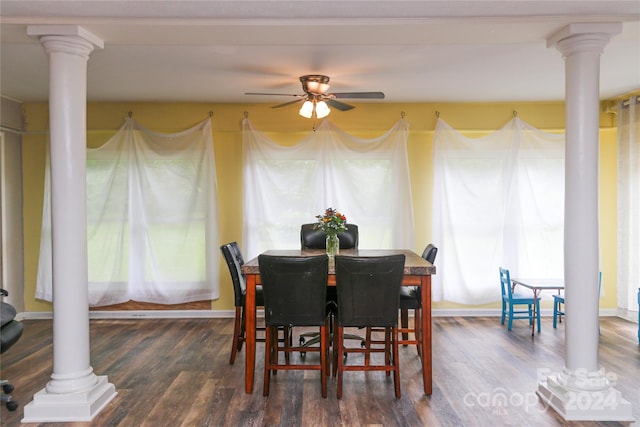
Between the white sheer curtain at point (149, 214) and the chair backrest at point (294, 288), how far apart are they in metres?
2.51

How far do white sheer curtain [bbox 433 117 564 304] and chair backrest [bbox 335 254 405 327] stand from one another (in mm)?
2546

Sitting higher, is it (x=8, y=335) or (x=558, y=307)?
(x=8, y=335)

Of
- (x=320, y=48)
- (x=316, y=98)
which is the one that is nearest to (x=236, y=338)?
(x=316, y=98)

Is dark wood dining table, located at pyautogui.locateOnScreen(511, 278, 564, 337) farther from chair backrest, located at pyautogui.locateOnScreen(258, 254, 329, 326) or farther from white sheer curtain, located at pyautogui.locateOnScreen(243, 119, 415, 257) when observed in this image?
chair backrest, located at pyautogui.locateOnScreen(258, 254, 329, 326)

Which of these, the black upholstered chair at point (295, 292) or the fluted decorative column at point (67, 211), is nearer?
the fluted decorative column at point (67, 211)

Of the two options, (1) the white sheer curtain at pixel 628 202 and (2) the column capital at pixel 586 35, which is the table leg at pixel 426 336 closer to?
(2) the column capital at pixel 586 35

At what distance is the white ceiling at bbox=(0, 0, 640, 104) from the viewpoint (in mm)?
2740

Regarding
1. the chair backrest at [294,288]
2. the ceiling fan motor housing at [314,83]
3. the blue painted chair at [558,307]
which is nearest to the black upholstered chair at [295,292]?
the chair backrest at [294,288]

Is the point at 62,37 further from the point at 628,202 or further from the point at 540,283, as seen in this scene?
the point at 628,202

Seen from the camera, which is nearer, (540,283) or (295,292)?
(295,292)

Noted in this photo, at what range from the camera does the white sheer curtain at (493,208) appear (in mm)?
5434

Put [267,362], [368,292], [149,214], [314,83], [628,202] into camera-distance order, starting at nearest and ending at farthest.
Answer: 1. [368,292]
2. [267,362]
3. [314,83]
4. [628,202]
5. [149,214]

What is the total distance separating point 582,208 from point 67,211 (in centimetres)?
334

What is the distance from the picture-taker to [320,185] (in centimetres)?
546
